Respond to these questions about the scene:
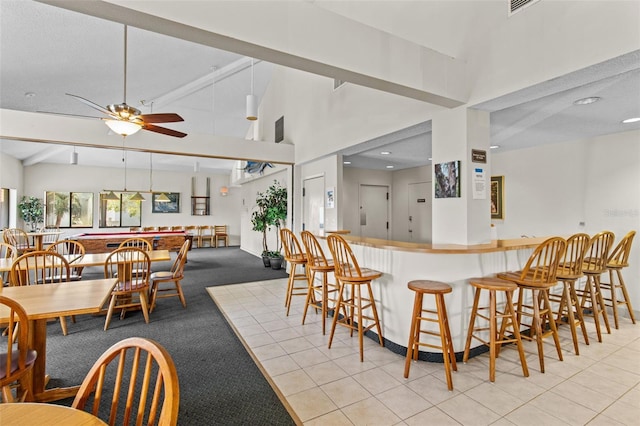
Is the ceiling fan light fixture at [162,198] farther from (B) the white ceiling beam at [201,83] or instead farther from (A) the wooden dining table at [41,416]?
(A) the wooden dining table at [41,416]

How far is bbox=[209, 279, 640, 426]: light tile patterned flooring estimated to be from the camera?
6.38ft

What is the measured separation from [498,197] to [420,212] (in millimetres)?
1877

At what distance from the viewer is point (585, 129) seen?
12.2 feet

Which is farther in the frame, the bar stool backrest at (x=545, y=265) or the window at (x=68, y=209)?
the window at (x=68, y=209)

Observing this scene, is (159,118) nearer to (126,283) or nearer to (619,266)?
(126,283)

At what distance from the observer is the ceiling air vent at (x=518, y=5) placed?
7.86ft

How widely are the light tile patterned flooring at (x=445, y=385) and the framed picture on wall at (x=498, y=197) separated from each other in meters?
2.27

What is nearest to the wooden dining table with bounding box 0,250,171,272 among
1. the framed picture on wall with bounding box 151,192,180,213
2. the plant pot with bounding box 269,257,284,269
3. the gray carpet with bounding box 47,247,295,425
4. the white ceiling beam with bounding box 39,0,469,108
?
the gray carpet with bounding box 47,247,295,425

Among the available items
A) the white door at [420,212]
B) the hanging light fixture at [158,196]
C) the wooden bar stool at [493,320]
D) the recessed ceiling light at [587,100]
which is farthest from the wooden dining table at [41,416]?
the hanging light fixture at [158,196]

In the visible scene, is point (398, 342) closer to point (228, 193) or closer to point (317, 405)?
point (317, 405)

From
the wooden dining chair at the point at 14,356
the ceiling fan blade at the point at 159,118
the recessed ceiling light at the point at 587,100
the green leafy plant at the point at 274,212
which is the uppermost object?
the ceiling fan blade at the point at 159,118

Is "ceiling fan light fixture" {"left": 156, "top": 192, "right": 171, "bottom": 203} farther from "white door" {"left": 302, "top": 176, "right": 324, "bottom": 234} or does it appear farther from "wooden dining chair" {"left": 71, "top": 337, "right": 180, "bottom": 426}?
"wooden dining chair" {"left": 71, "top": 337, "right": 180, "bottom": 426}

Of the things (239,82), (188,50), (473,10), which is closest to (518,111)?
(473,10)

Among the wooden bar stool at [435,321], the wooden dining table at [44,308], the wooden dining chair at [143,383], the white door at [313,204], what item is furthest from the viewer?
the white door at [313,204]
